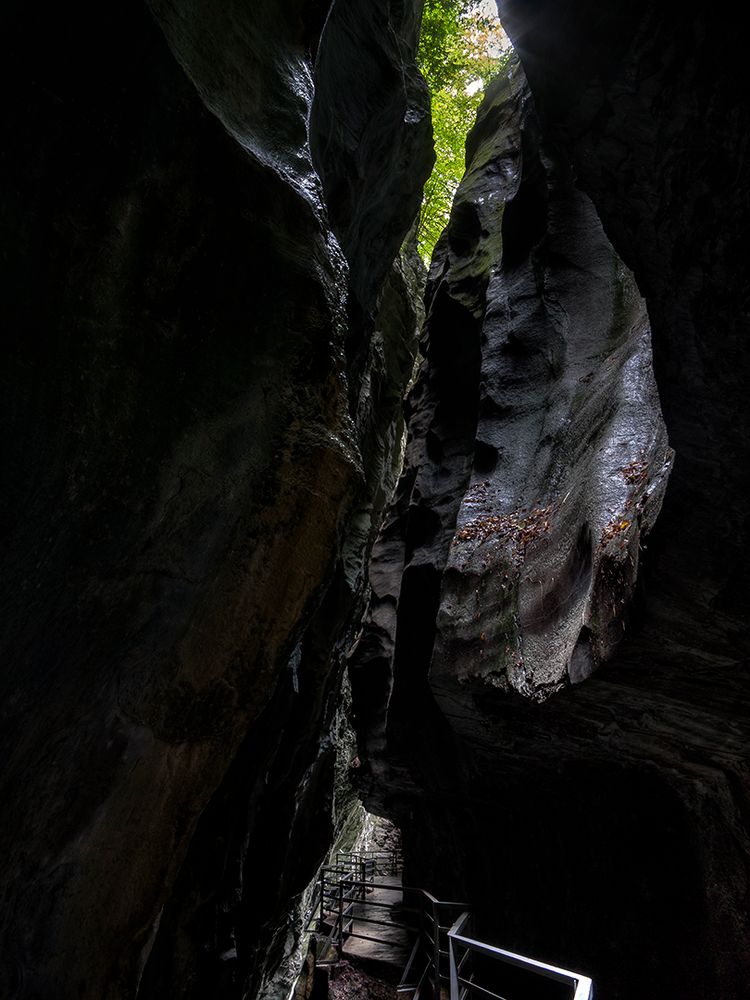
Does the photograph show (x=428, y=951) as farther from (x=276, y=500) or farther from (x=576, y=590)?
(x=276, y=500)

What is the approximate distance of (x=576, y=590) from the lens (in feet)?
15.5

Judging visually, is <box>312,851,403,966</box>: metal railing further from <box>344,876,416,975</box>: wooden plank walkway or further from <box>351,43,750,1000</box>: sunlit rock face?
<box>351,43,750,1000</box>: sunlit rock face

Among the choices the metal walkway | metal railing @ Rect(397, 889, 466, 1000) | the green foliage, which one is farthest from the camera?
the green foliage

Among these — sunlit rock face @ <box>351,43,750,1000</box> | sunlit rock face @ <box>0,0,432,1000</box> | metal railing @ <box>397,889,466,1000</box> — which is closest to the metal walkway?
metal railing @ <box>397,889,466,1000</box>

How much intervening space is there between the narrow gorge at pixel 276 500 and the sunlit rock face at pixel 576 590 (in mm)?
32

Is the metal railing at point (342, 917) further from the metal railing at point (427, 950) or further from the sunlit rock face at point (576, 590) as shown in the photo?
the sunlit rock face at point (576, 590)

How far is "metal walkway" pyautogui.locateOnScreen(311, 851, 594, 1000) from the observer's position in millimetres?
3892

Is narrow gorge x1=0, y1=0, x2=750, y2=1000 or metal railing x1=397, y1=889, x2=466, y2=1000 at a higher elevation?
narrow gorge x1=0, y1=0, x2=750, y2=1000

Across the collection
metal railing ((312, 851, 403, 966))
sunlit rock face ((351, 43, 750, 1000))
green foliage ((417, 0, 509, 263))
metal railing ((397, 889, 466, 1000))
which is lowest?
metal railing ((312, 851, 403, 966))

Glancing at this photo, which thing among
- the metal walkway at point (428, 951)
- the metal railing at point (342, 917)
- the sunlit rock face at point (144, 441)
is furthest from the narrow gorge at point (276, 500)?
the metal railing at point (342, 917)

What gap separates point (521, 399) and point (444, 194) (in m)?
11.7

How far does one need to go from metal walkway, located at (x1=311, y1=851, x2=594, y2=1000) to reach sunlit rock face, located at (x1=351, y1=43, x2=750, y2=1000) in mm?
518

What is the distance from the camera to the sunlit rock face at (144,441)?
3.57 metres

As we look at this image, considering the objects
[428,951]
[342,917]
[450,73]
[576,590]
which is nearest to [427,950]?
[428,951]
